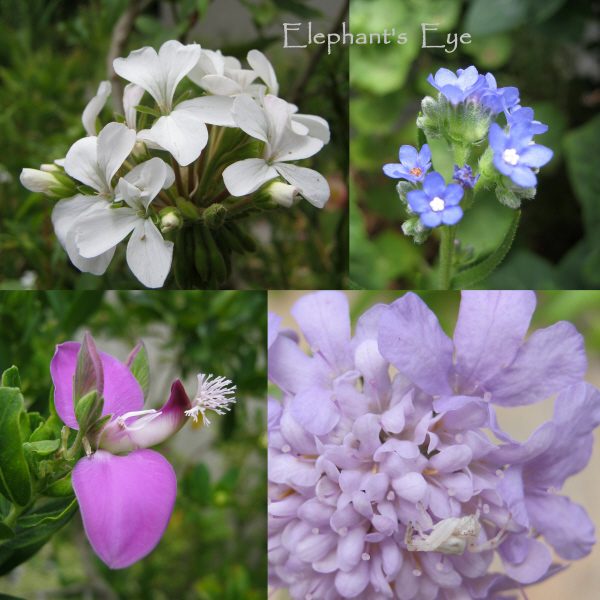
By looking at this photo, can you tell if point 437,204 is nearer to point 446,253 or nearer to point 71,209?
point 446,253

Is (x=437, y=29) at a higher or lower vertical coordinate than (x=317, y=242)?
higher

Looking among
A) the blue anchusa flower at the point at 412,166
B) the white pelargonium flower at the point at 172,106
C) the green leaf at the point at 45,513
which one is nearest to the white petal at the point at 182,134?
the white pelargonium flower at the point at 172,106

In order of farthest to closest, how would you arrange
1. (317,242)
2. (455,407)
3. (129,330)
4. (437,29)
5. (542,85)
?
(542,85), (129,330), (317,242), (437,29), (455,407)

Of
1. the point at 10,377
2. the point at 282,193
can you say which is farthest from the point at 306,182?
the point at 10,377

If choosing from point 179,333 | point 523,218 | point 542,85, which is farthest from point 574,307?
point 542,85

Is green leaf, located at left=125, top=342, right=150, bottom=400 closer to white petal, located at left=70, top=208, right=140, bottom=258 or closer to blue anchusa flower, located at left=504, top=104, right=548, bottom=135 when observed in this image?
white petal, located at left=70, top=208, right=140, bottom=258

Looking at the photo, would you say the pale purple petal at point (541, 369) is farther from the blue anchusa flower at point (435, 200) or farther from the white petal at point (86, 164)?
the white petal at point (86, 164)

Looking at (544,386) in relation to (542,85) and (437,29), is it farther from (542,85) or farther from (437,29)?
(542,85)
